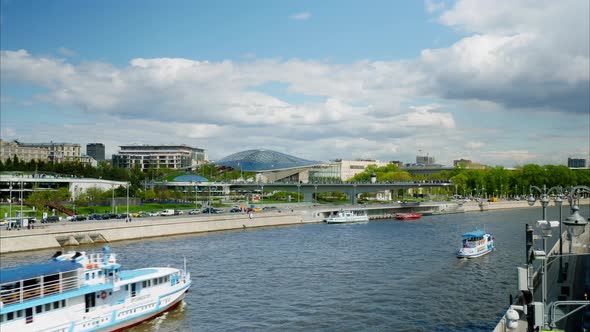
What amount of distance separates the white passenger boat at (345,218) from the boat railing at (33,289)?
235ft

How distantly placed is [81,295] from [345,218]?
74.2 m

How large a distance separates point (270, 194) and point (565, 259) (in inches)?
5263

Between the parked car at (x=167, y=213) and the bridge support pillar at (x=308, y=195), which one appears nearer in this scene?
the parked car at (x=167, y=213)

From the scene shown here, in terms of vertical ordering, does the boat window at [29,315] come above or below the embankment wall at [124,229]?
below

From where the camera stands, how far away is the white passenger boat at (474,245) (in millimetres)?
54750

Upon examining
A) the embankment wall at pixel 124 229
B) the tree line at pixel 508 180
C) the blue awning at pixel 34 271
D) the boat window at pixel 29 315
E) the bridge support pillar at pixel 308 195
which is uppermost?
the tree line at pixel 508 180

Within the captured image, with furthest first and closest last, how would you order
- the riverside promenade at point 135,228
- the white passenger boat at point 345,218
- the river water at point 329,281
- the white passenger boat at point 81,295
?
the white passenger boat at point 345,218, the riverside promenade at point 135,228, the river water at point 329,281, the white passenger boat at point 81,295

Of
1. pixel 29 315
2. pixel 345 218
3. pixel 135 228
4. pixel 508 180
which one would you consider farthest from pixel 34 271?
pixel 508 180

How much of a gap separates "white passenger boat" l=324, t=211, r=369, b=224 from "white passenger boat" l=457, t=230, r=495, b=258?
41.5 meters

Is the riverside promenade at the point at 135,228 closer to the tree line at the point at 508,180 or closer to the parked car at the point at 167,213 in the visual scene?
the parked car at the point at 167,213

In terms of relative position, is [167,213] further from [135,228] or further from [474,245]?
[474,245]

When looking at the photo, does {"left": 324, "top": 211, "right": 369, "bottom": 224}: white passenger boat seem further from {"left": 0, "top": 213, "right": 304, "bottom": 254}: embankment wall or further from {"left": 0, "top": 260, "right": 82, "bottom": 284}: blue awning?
{"left": 0, "top": 260, "right": 82, "bottom": 284}: blue awning

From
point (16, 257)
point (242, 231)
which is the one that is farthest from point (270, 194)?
point (16, 257)

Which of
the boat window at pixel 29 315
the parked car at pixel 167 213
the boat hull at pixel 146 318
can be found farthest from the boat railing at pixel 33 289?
the parked car at pixel 167 213
